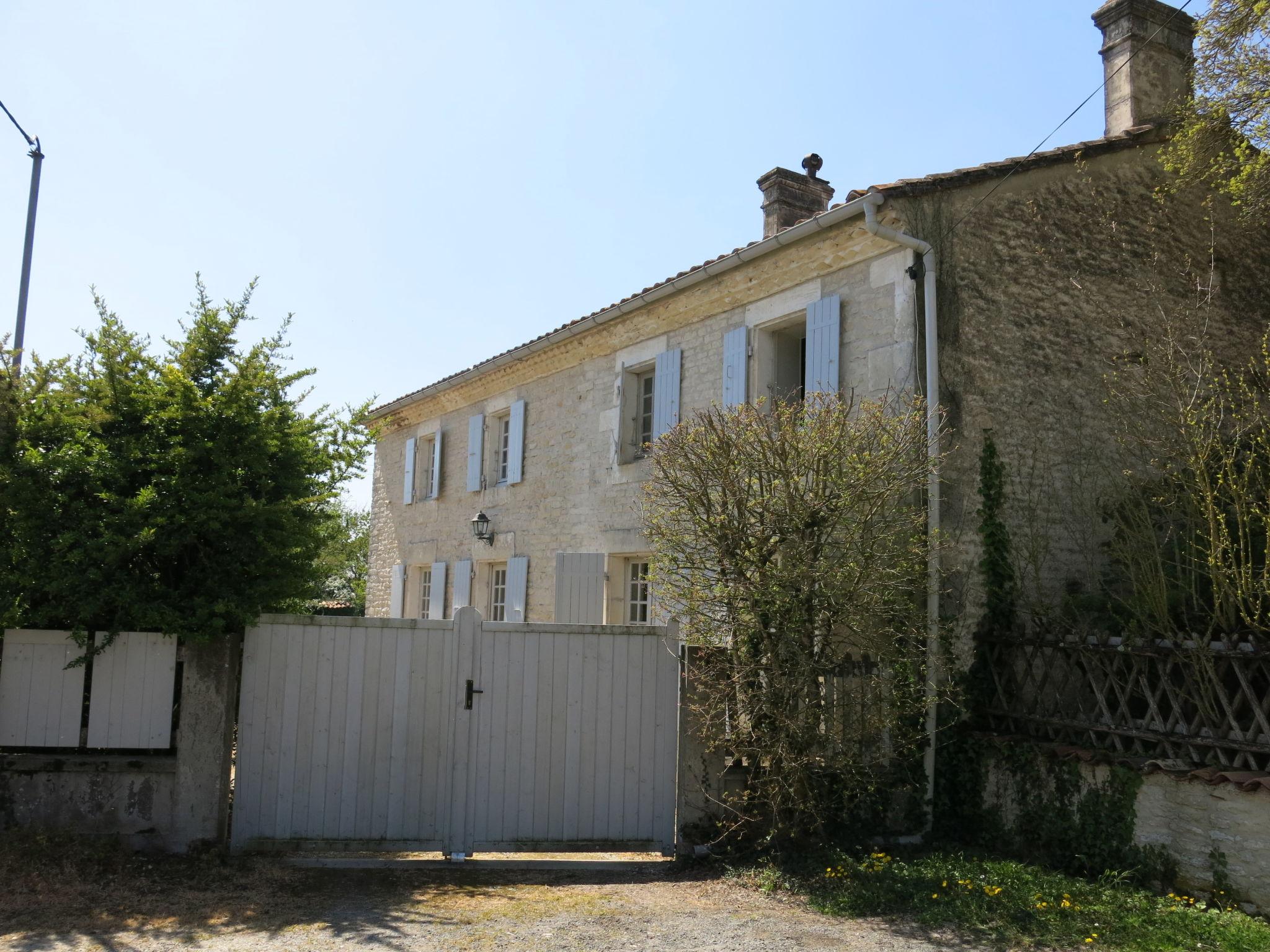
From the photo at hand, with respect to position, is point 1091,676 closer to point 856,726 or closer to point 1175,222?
point 856,726

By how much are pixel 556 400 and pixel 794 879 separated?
7146mm

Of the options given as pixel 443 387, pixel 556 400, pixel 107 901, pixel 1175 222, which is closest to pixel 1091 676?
pixel 1175 222

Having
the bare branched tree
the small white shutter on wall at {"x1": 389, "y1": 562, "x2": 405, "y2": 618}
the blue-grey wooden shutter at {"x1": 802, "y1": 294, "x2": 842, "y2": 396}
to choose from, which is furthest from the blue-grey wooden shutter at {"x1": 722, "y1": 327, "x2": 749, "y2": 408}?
the small white shutter on wall at {"x1": 389, "y1": 562, "x2": 405, "y2": 618}

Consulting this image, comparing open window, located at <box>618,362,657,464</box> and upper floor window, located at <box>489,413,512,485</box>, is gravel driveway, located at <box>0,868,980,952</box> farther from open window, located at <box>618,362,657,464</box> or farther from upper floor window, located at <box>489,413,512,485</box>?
upper floor window, located at <box>489,413,512,485</box>

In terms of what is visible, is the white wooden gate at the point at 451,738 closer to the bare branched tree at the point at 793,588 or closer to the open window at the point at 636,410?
the bare branched tree at the point at 793,588

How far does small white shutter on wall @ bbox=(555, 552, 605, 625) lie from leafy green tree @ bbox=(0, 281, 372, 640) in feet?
12.4

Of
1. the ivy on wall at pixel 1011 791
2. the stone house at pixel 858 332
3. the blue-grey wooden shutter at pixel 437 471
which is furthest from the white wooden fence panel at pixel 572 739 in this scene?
the blue-grey wooden shutter at pixel 437 471

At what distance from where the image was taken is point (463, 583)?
43.8 feet

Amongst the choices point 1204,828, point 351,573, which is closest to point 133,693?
point 1204,828

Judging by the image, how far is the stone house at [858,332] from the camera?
7.89 meters

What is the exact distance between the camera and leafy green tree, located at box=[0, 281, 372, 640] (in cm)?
605

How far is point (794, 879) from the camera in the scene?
5.89 metres

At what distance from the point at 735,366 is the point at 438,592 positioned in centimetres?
657

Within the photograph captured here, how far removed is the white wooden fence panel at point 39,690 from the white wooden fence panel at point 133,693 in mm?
110
